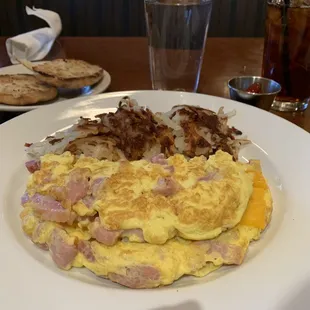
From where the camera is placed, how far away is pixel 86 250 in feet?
3.57

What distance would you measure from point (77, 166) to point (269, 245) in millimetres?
584

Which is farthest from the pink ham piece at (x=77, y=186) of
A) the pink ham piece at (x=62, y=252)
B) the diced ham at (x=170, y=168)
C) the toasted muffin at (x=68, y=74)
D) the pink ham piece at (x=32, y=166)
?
the toasted muffin at (x=68, y=74)

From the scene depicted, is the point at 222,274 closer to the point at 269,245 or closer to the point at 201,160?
the point at 269,245

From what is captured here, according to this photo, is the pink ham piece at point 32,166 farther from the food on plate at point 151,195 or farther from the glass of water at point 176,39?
the glass of water at point 176,39

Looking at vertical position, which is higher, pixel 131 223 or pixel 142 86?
pixel 131 223

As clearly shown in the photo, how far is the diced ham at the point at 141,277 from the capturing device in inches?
40.3

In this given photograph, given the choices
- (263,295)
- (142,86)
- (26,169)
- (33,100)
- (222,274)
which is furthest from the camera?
(142,86)

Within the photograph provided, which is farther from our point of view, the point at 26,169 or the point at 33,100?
the point at 33,100

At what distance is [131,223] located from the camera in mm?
1066

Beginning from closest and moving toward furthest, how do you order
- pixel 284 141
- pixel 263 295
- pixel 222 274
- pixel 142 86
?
pixel 263 295
pixel 222 274
pixel 284 141
pixel 142 86

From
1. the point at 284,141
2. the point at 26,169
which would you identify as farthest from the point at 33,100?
the point at 284,141

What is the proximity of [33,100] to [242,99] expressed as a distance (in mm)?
945

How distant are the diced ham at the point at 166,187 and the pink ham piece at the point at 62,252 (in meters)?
0.26

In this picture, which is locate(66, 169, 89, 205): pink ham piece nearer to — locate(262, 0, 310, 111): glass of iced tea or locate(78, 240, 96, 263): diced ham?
locate(78, 240, 96, 263): diced ham
